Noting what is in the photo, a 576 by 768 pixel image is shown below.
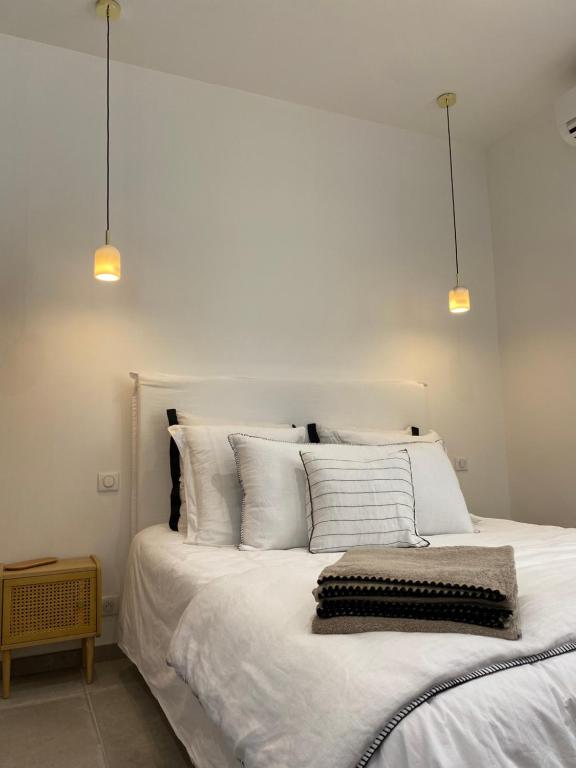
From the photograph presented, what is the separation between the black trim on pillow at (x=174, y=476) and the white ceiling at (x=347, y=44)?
1.82 metres

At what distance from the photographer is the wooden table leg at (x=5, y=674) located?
7.69 ft

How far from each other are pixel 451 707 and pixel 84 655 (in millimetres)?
2123

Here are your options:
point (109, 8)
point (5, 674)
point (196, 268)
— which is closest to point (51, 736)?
point (5, 674)

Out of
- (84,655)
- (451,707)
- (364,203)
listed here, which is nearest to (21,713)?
(84,655)

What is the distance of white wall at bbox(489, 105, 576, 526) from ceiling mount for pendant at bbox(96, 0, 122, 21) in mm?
2507

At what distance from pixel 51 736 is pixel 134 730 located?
0.92ft

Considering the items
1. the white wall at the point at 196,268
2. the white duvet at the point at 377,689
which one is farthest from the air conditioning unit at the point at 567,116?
the white duvet at the point at 377,689

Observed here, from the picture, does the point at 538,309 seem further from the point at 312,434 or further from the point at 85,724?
the point at 85,724

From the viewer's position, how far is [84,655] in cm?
263

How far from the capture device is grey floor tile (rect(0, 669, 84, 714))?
7.69 feet

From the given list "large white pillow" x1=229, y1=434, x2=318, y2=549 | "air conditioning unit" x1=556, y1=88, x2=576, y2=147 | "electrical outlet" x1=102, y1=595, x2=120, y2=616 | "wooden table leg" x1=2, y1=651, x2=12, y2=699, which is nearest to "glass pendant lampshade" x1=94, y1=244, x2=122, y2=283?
"large white pillow" x1=229, y1=434, x2=318, y2=549

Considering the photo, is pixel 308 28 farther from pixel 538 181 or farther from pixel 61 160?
pixel 538 181

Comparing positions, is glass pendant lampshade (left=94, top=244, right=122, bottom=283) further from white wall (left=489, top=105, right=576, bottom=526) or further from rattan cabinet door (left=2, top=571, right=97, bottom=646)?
white wall (left=489, top=105, right=576, bottom=526)

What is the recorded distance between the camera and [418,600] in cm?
124
